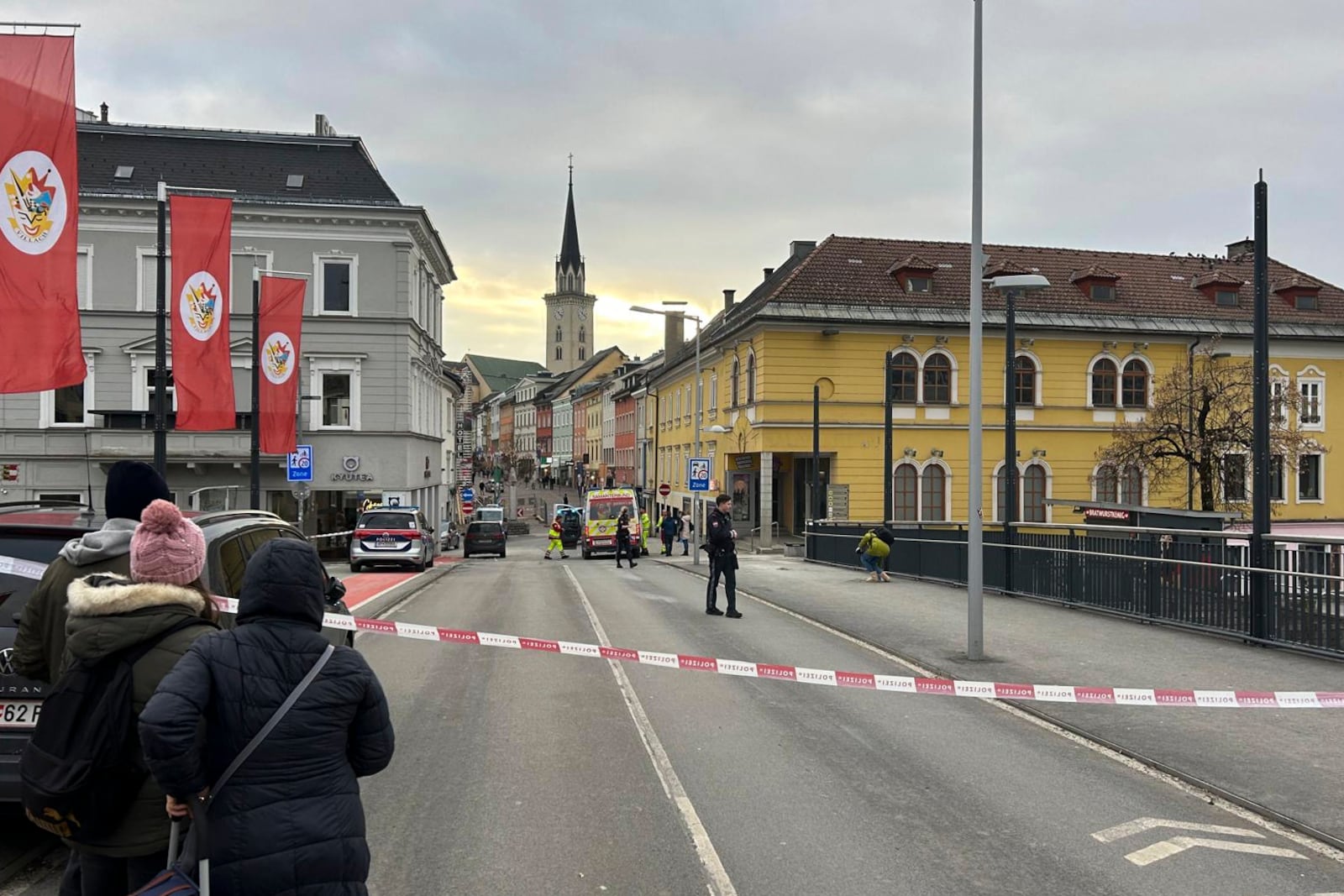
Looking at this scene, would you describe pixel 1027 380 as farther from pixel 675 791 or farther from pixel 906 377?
pixel 675 791

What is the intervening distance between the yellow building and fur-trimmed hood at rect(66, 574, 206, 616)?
36631 mm

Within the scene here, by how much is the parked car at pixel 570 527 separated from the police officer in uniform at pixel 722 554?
29.7 meters

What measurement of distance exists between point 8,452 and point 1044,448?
1633 inches

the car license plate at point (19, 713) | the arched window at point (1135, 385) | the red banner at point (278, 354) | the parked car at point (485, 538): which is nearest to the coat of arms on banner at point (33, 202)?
the car license plate at point (19, 713)

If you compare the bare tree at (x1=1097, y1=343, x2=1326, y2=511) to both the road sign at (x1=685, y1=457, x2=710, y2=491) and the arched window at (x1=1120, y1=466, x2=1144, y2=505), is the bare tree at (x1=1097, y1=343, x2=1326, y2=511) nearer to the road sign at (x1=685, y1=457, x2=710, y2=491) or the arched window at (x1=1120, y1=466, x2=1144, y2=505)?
the arched window at (x1=1120, y1=466, x2=1144, y2=505)

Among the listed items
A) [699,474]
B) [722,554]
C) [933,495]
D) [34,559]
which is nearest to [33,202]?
[34,559]

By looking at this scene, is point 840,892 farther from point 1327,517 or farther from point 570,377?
point 570,377

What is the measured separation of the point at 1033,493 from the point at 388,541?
27.9m

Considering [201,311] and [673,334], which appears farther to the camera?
[673,334]

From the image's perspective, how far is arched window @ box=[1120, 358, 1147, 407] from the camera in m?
44.0

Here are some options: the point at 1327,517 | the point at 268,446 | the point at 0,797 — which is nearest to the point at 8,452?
the point at 268,446

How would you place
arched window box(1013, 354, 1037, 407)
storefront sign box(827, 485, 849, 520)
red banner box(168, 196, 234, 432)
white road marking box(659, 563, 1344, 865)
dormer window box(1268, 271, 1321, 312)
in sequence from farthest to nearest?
dormer window box(1268, 271, 1321, 312), arched window box(1013, 354, 1037, 407), storefront sign box(827, 485, 849, 520), red banner box(168, 196, 234, 432), white road marking box(659, 563, 1344, 865)

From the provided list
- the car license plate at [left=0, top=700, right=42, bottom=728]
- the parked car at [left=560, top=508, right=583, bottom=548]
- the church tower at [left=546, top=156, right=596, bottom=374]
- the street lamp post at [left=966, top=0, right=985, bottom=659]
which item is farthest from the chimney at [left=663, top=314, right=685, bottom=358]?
the church tower at [left=546, top=156, right=596, bottom=374]

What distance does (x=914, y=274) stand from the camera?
43312mm
